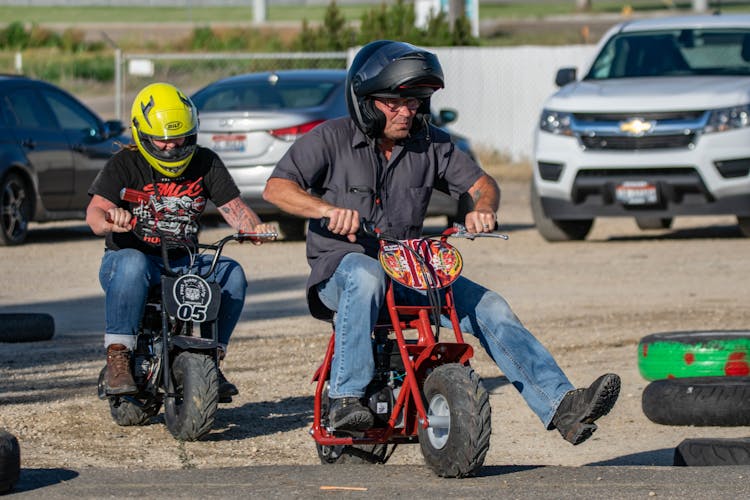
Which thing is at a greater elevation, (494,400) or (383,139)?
(383,139)

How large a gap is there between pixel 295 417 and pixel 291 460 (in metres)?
0.99

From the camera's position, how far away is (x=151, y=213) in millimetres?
8062

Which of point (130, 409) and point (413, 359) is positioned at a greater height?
point (413, 359)

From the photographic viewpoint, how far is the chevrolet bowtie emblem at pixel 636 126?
15.3 meters

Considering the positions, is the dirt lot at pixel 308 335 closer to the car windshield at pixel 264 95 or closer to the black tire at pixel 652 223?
the black tire at pixel 652 223

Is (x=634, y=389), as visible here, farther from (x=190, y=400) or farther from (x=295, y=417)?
(x=190, y=400)

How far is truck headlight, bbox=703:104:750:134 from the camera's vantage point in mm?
15211

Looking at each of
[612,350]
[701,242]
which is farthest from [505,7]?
[612,350]

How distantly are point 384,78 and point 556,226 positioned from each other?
9.95 metres

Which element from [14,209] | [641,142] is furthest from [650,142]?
[14,209]

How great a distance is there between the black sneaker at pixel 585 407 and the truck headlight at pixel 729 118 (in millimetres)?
9000

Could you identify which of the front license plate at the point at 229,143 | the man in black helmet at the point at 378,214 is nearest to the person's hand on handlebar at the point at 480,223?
the man in black helmet at the point at 378,214

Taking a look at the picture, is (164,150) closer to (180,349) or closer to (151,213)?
(151,213)

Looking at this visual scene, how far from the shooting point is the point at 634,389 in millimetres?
9719
